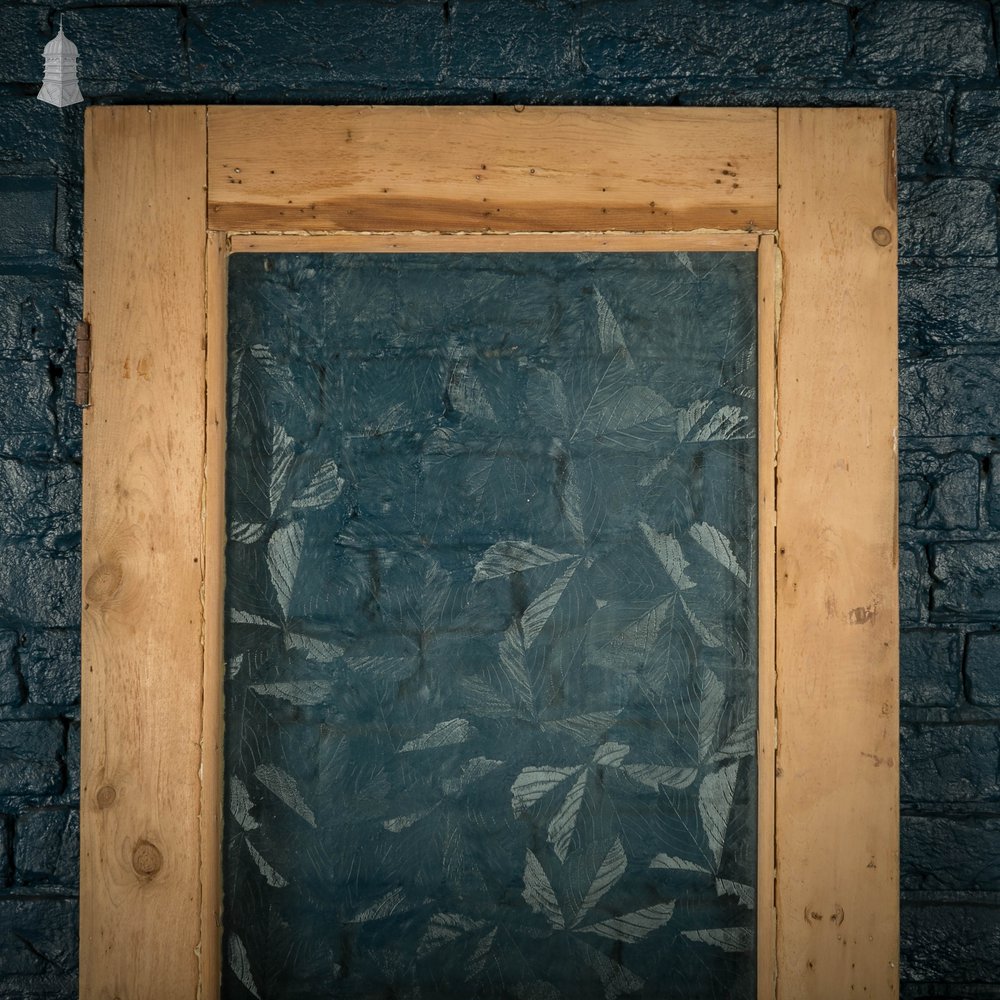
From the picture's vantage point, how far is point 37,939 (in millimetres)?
1173

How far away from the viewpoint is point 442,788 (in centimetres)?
116

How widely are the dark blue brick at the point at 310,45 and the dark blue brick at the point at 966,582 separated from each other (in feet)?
3.21

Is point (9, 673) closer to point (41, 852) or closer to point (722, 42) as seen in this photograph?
point (41, 852)

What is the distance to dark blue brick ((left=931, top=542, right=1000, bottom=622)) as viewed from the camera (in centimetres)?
119

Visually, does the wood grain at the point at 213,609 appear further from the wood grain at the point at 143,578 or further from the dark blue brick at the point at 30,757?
the dark blue brick at the point at 30,757

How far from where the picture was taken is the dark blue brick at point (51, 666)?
3.87ft

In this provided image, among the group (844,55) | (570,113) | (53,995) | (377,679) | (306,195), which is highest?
(844,55)

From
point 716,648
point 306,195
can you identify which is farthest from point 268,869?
point 306,195

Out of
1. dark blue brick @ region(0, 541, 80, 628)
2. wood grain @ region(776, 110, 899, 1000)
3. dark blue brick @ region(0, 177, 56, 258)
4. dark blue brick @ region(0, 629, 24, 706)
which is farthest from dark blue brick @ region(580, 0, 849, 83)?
dark blue brick @ region(0, 629, 24, 706)

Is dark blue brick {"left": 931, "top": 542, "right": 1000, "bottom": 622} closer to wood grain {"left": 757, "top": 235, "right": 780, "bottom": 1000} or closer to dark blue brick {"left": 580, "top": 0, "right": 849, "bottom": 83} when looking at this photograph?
wood grain {"left": 757, "top": 235, "right": 780, "bottom": 1000}

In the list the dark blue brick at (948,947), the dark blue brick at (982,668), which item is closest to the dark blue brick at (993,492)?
the dark blue brick at (982,668)

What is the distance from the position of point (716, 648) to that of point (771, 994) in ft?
1.50

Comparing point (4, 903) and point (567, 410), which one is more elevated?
point (567, 410)

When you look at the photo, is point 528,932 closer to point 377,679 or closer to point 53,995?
point 377,679
